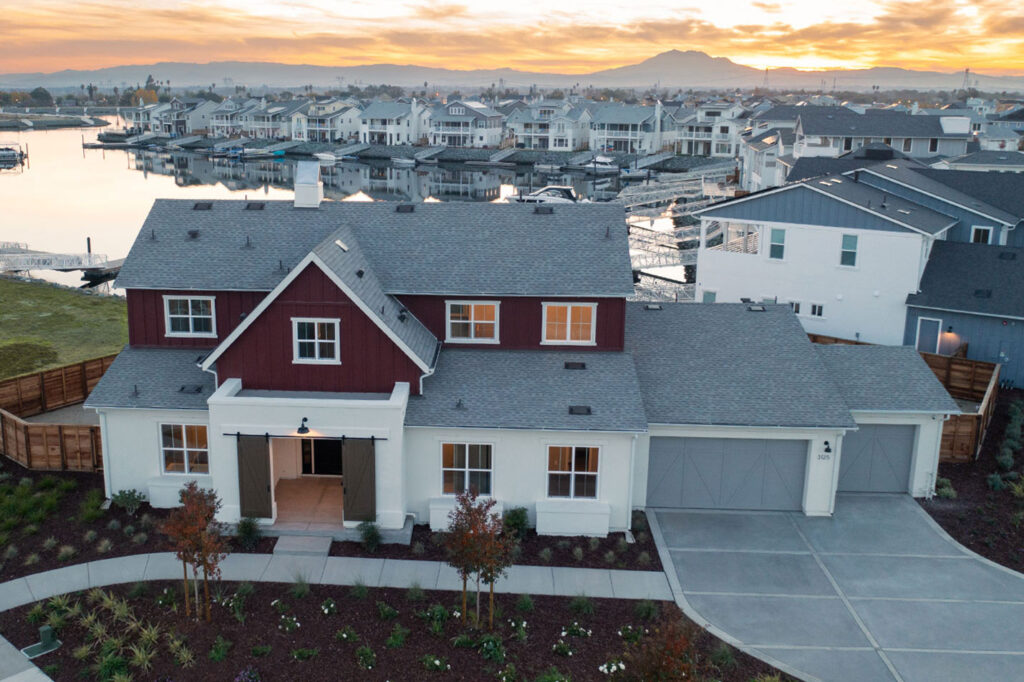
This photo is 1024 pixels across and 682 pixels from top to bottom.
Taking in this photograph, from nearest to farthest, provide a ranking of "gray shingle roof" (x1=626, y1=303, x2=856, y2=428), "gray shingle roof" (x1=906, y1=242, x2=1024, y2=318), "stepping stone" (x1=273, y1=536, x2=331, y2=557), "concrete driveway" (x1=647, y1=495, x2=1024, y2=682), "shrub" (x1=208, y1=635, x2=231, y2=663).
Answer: "shrub" (x1=208, y1=635, x2=231, y2=663) < "concrete driveway" (x1=647, y1=495, x2=1024, y2=682) < "stepping stone" (x1=273, y1=536, x2=331, y2=557) < "gray shingle roof" (x1=626, y1=303, x2=856, y2=428) < "gray shingle roof" (x1=906, y1=242, x2=1024, y2=318)

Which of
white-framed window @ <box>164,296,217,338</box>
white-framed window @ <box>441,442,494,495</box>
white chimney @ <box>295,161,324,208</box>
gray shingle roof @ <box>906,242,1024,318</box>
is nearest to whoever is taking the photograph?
white-framed window @ <box>441,442,494,495</box>

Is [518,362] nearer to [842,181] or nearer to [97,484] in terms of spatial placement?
[97,484]

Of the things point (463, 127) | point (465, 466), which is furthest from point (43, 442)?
point (463, 127)

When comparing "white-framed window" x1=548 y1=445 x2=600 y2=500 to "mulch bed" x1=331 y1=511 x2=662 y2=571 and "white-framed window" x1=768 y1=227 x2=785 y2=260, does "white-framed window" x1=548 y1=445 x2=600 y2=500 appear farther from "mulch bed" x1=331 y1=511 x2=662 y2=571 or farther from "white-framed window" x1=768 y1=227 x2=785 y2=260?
"white-framed window" x1=768 y1=227 x2=785 y2=260

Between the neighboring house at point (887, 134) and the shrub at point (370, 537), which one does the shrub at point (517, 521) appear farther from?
the neighboring house at point (887, 134)

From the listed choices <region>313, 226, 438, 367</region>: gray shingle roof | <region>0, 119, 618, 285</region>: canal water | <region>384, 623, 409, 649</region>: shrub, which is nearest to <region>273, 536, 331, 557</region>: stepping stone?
<region>384, 623, 409, 649</region>: shrub

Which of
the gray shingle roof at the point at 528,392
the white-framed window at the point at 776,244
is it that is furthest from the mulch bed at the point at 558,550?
the white-framed window at the point at 776,244

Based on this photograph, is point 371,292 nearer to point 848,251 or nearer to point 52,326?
point 848,251
